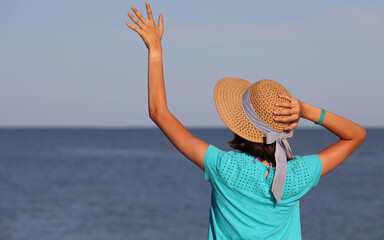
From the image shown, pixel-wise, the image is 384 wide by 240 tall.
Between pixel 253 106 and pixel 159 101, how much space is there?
1.23 feet

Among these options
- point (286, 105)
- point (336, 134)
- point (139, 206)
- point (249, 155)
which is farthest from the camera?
point (139, 206)

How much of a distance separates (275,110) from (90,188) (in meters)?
28.1

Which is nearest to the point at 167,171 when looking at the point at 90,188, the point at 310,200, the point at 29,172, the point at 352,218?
the point at 29,172

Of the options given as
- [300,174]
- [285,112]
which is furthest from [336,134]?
[285,112]

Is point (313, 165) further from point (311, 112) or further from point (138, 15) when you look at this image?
point (138, 15)

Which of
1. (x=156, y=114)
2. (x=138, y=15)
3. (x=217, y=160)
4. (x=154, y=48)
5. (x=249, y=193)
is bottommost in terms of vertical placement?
(x=249, y=193)

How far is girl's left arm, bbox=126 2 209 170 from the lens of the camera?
2252 mm

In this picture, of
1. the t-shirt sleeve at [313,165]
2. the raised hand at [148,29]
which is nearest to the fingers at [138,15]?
the raised hand at [148,29]

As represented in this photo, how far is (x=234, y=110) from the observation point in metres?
2.29

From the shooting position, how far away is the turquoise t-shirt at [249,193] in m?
2.28

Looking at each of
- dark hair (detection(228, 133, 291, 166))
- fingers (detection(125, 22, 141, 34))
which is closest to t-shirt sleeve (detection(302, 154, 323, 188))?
dark hair (detection(228, 133, 291, 166))

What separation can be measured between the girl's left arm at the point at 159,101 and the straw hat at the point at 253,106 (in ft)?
0.49

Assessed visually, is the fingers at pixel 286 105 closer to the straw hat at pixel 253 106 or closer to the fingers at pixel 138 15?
the straw hat at pixel 253 106

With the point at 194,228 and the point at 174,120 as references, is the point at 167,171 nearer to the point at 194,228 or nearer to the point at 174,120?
the point at 194,228
